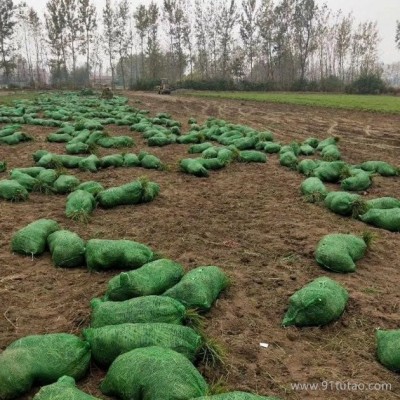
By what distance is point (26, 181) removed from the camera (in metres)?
8.09

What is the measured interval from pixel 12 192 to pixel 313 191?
5359mm

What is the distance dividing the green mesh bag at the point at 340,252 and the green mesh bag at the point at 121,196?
3428mm

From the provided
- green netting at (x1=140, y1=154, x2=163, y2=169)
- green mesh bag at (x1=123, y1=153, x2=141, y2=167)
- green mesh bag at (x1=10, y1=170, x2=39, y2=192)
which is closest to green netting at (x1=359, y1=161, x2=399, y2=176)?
green netting at (x1=140, y1=154, x2=163, y2=169)

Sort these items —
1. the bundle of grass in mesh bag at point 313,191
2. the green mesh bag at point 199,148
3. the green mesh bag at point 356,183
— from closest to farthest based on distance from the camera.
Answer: the bundle of grass in mesh bag at point 313,191
the green mesh bag at point 356,183
the green mesh bag at point 199,148

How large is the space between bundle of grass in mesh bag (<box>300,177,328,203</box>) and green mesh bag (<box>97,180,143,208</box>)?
3.02 metres

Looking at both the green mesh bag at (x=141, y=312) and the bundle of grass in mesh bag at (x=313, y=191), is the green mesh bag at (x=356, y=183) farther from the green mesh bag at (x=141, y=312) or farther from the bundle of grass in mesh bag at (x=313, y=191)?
the green mesh bag at (x=141, y=312)

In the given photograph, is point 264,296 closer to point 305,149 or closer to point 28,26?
point 305,149

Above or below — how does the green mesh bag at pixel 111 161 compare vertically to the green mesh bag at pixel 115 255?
above

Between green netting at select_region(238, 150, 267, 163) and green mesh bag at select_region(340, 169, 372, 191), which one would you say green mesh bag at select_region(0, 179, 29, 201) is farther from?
green mesh bag at select_region(340, 169, 372, 191)

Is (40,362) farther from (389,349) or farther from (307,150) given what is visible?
(307,150)

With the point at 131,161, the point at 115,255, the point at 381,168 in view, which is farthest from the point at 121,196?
the point at 381,168

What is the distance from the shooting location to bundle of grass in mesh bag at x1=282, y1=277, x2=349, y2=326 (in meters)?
3.94

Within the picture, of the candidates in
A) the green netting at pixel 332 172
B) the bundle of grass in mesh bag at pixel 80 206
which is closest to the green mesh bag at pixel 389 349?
the bundle of grass in mesh bag at pixel 80 206

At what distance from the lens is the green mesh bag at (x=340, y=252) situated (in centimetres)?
507
